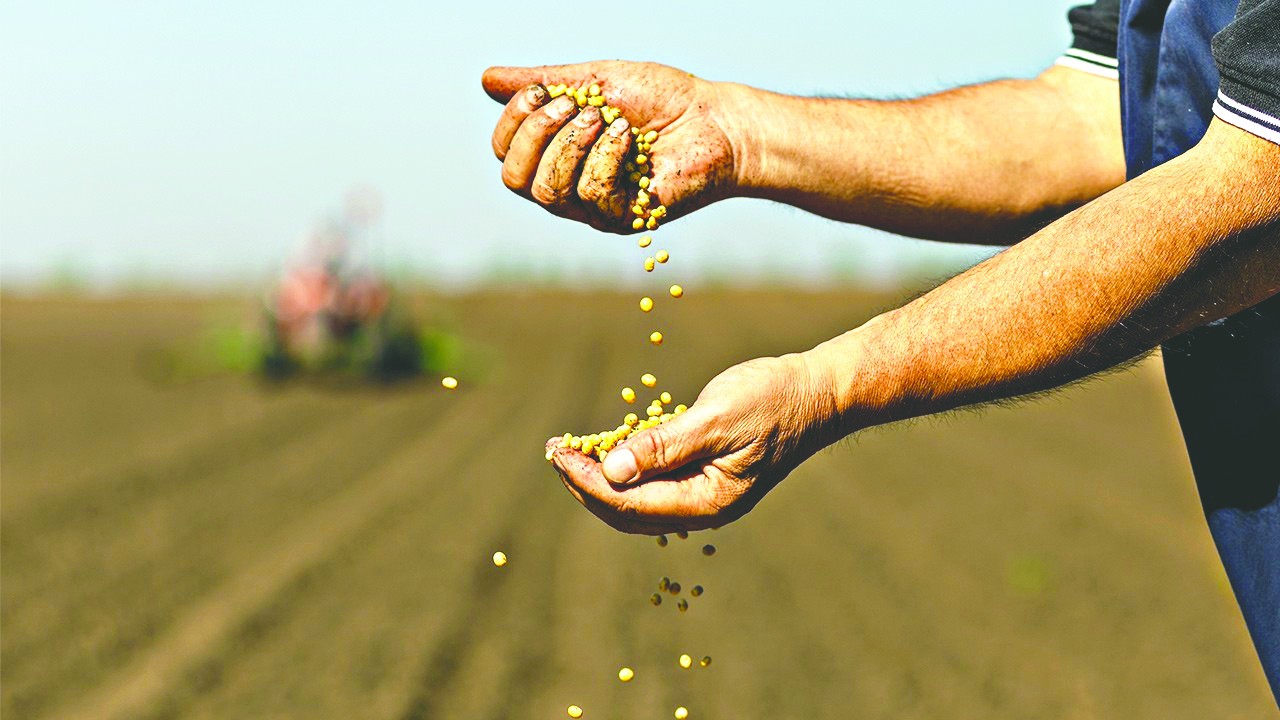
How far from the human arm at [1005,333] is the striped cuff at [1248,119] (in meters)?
0.02

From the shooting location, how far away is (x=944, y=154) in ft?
8.60

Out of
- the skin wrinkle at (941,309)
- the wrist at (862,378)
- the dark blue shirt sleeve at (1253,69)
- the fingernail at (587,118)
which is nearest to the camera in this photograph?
the dark blue shirt sleeve at (1253,69)

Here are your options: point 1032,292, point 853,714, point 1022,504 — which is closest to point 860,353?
point 1032,292

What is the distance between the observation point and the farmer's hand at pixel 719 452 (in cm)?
204

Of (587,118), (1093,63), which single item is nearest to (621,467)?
(587,118)

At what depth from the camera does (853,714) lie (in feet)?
18.0

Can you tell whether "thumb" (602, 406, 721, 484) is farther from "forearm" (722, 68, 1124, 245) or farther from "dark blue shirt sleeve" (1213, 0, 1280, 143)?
"dark blue shirt sleeve" (1213, 0, 1280, 143)

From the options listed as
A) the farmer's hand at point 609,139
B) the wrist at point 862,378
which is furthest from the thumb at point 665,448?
the farmer's hand at point 609,139

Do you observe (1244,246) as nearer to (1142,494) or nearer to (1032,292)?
(1032,292)

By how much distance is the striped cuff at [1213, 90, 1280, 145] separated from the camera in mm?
1796

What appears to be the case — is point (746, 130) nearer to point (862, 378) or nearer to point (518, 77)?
point (518, 77)

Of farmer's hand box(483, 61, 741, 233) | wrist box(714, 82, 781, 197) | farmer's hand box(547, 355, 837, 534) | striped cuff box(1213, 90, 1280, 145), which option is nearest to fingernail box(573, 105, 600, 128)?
farmer's hand box(483, 61, 741, 233)

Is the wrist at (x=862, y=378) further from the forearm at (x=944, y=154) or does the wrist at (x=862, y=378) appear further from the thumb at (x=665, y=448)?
the forearm at (x=944, y=154)

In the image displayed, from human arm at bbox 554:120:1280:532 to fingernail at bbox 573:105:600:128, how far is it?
534mm
